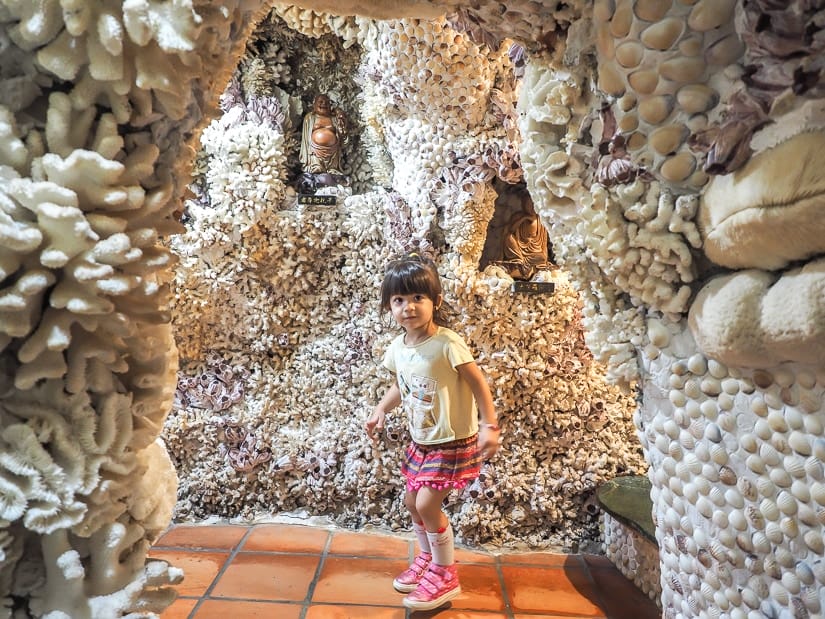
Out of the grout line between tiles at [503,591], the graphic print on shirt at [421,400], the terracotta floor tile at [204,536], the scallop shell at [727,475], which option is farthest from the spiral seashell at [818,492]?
the terracotta floor tile at [204,536]

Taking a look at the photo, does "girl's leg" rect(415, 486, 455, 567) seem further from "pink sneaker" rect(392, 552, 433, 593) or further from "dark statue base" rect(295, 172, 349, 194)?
"dark statue base" rect(295, 172, 349, 194)

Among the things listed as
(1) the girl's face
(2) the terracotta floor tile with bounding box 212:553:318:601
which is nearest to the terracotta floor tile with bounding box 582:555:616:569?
(2) the terracotta floor tile with bounding box 212:553:318:601

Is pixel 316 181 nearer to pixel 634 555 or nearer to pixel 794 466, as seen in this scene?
pixel 634 555

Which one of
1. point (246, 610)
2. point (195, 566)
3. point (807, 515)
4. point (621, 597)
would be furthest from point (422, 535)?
point (807, 515)

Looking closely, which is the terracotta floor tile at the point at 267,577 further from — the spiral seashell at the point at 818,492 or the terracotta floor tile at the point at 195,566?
the spiral seashell at the point at 818,492

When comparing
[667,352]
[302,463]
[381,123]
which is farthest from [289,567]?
[381,123]

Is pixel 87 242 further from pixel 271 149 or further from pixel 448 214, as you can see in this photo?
pixel 271 149

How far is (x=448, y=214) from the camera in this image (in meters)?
2.37

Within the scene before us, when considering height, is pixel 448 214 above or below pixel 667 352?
above

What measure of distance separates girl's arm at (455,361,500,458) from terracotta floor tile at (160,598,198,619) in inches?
43.6

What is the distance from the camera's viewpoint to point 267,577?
2107 mm

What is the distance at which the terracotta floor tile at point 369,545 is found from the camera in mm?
2330

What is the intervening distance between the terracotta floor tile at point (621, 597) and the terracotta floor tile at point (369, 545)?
763 millimetres

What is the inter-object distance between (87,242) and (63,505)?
374 mm
